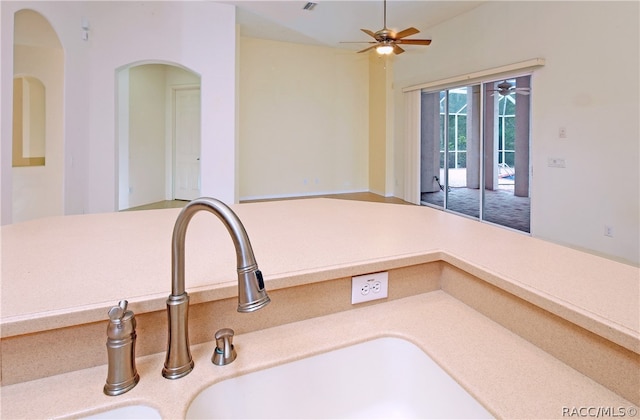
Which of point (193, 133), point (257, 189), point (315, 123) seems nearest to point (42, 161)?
point (193, 133)

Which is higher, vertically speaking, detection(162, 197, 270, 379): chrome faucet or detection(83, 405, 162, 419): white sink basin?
detection(162, 197, 270, 379): chrome faucet

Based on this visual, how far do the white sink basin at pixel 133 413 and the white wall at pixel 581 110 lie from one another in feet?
14.9

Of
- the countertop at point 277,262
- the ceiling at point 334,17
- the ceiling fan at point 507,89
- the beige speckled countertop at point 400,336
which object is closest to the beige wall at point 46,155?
the ceiling at point 334,17

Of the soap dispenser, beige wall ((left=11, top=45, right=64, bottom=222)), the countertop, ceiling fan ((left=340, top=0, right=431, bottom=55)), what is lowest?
the soap dispenser

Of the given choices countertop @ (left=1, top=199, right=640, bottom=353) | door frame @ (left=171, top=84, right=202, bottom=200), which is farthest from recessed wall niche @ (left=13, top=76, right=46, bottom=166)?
countertop @ (left=1, top=199, right=640, bottom=353)

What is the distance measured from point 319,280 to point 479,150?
220 inches

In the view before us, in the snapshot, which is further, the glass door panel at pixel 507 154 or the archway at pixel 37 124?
the glass door panel at pixel 507 154

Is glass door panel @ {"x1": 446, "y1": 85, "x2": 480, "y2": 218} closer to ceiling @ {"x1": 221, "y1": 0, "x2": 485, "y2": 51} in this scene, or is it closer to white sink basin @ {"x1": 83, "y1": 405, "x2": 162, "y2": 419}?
ceiling @ {"x1": 221, "y1": 0, "x2": 485, "y2": 51}

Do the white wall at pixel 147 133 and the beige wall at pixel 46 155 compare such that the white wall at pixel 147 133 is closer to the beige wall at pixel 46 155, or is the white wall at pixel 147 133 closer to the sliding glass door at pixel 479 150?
the beige wall at pixel 46 155

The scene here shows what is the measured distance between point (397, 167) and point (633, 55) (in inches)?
170

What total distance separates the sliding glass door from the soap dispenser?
17.4 feet

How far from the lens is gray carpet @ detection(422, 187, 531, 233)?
507cm

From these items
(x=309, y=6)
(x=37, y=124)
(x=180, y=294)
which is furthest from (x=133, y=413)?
(x=309, y=6)

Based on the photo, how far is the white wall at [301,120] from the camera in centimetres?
708
